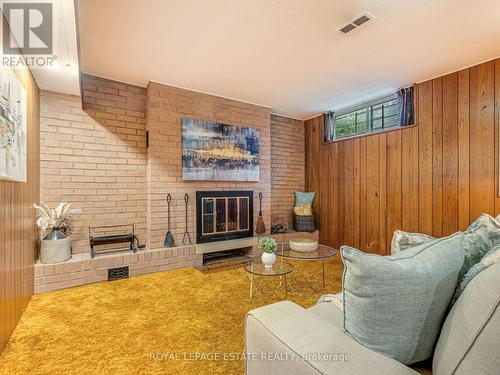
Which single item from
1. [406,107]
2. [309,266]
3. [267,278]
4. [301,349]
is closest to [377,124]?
[406,107]

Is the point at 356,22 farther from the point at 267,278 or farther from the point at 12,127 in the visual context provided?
the point at 12,127

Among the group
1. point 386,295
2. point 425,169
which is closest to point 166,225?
point 386,295

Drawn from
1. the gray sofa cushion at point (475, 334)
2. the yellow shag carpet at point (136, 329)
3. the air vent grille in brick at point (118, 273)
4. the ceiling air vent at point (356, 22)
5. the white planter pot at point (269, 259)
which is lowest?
the yellow shag carpet at point (136, 329)

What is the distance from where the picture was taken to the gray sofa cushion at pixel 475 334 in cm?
58

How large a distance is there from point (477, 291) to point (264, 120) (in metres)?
3.83

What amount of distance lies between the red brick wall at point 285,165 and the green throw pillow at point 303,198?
133 millimetres

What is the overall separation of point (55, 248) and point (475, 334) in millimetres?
3262

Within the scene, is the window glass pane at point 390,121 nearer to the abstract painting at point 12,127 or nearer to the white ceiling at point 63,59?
the white ceiling at point 63,59

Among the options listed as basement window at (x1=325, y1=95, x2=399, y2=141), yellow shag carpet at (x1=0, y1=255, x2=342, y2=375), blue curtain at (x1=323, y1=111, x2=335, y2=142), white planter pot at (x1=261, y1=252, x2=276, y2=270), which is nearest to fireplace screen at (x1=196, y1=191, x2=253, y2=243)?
yellow shag carpet at (x1=0, y1=255, x2=342, y2=375)

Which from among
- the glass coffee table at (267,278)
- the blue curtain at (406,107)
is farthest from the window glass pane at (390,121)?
the glass coffee table at (267,278)

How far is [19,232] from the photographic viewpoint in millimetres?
2062

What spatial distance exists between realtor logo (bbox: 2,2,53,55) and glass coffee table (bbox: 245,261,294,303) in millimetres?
2322

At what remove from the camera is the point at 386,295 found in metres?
0.75

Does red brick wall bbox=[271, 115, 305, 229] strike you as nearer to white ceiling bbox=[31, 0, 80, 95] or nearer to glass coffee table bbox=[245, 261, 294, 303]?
glass coffee table bbox=[245, 261, 294, 303]
